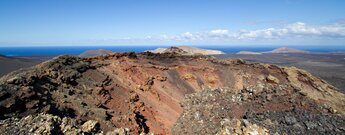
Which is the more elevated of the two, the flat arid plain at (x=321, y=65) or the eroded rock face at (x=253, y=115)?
the eroded rock face at (x=253, y=115)

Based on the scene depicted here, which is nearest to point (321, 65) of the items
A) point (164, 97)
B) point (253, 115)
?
point (253, 115)

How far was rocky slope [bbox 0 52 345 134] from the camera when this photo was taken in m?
9.71

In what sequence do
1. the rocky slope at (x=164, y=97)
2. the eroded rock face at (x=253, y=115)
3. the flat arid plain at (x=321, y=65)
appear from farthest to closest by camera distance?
the flat arid plain at (x=321, y=65) < the eroded rock face at (x=253, y=115) < the rocky slope at (x=164, y=97)

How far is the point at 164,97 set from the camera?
16281 mm

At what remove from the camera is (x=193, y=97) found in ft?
56.4

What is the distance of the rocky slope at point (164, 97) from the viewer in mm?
9711

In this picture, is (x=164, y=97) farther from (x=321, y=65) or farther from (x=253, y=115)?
(x=321, y=65)

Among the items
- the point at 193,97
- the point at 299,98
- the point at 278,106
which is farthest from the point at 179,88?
the point at 299,98

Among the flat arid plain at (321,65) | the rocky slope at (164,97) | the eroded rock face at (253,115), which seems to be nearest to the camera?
the rocky slope at (164,97)

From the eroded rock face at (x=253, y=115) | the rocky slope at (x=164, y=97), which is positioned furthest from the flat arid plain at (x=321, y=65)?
the eroded rock face at (x=253, y=115)

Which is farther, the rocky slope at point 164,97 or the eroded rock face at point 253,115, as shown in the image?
the eroded rock face at point 253,115

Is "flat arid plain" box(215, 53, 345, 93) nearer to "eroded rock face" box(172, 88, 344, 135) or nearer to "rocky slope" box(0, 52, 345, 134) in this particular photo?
"rocky slope" box(0, 52, 345, 134)

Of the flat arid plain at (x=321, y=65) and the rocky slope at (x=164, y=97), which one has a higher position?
the rocky slope at (x=164, y=97)

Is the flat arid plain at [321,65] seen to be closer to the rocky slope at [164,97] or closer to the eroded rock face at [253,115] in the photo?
the rocky slope at [164,97]
